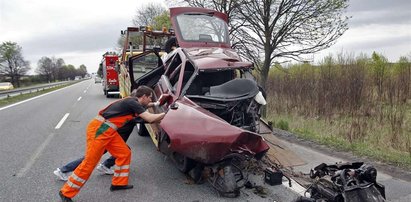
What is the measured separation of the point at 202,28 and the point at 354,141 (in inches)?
166

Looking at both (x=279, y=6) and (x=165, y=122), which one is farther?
(x=279, y=6)

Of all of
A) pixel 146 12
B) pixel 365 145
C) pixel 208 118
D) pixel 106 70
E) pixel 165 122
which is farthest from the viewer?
pixel 146 12

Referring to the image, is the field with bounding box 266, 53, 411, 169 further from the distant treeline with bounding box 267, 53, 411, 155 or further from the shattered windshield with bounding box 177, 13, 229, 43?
the shattered windshield with bounding box 177, 13, 229, 43

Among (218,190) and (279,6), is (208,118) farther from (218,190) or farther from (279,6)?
(279,6)

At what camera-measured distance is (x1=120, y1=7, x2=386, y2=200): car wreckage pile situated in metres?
4.03

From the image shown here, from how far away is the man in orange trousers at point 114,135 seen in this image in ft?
14.1

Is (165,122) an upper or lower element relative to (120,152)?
upper

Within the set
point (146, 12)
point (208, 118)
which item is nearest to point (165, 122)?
point (208, 118)

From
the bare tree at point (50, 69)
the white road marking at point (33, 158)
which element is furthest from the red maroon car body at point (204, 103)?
the bare tree at point (50, 69)

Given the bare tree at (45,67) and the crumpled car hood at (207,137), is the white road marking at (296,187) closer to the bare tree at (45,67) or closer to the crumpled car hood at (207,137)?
the crumpled car hood at (207,137)

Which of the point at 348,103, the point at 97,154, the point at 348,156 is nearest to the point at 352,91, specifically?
the point at 348,103

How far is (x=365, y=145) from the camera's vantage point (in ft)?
23.2

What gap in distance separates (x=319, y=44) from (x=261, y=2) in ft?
7.13

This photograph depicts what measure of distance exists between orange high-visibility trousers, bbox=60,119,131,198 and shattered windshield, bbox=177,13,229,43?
2.85 m
